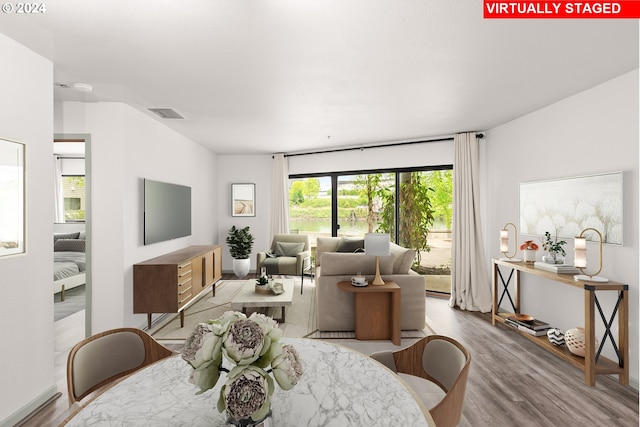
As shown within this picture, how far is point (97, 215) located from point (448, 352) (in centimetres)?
372

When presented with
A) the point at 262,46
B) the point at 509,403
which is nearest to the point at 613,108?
the point at 509,403

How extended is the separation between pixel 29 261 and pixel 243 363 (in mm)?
2423

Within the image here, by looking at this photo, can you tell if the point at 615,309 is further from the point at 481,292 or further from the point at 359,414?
the point at 359,414

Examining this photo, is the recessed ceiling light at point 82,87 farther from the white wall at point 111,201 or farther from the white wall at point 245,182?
the white wall at point 245,182

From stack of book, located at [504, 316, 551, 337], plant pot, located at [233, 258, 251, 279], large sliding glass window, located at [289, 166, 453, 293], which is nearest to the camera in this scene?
stack of book, located at [504, 316, 551, 337]

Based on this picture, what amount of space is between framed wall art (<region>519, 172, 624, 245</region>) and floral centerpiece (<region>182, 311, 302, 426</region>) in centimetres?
330

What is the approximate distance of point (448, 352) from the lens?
1.61m

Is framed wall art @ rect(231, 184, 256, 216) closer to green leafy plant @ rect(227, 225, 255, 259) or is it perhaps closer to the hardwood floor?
green leafy plant @ rect(227, 225, 255, 259)

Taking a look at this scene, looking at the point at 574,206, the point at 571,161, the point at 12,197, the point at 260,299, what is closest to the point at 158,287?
the point at 260,299

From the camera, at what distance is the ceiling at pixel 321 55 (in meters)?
1.99

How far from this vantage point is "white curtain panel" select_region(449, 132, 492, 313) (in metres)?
4.85

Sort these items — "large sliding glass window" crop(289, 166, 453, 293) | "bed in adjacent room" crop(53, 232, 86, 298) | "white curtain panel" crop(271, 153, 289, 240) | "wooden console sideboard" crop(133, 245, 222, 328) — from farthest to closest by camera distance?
1. "white curtain panel" crop(271, 153, 289, 240)
2. "large sliding glass window" crop(289, 166, 453, 293)
3. "bed in adjacent room" crop(53, 232, 86, 298)
4. "wooden console sideboard" crop(133, 245, 222, 328)

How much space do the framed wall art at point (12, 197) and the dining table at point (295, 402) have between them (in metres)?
1.64

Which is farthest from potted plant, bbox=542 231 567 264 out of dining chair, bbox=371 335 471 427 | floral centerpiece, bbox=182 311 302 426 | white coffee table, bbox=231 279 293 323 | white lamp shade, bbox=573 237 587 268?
floral centerpiece, bbox=182 311 302 426
